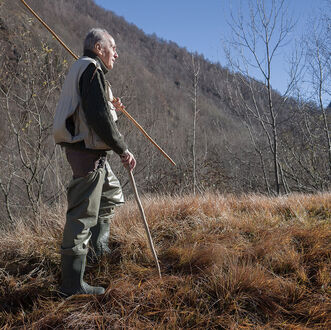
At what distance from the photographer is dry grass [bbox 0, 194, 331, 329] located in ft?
5.97

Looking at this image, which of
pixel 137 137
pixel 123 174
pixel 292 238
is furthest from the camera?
pixel 137 137

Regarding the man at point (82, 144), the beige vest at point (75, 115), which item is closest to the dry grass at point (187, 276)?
the man at point (82, 144)

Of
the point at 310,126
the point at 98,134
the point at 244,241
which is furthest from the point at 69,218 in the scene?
the point at 310,126

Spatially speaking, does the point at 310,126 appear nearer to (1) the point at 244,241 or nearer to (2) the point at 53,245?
(1) the point at 244,241

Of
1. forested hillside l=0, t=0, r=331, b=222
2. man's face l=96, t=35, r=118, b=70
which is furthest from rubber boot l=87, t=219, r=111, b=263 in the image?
forested hillside l=0, t=0, r=331, b=222

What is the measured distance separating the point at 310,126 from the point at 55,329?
11.2m

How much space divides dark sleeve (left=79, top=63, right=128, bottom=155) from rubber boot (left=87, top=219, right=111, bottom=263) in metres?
0.89

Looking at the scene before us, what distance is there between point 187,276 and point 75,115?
147 centimetres

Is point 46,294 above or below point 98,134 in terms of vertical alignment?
below

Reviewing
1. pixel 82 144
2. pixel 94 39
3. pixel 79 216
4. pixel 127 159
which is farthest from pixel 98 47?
pixel 79 216

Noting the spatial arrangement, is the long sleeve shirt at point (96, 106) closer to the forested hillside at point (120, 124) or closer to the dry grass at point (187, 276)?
the dry grass at point (187, 276)

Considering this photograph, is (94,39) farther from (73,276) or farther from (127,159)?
(73,276)

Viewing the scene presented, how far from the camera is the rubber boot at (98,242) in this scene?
2.44m

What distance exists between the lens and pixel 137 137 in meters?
10.1
